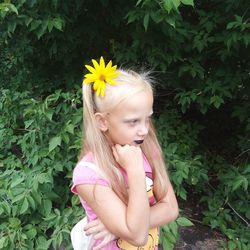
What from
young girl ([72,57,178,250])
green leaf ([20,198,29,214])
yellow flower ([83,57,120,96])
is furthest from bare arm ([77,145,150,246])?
green leaf ([20,198,29,214])

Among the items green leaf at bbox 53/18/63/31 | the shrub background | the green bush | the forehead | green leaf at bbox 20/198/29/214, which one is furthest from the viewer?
green leaf at bbox 53/18/63/31

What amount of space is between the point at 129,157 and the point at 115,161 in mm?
125

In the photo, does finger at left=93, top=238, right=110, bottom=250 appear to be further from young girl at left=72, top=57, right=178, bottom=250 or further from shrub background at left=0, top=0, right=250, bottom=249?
shrub background at left=0, top=0, right=250, bottom=249

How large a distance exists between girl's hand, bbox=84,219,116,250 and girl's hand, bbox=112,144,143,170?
25cm

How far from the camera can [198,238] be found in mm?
3275

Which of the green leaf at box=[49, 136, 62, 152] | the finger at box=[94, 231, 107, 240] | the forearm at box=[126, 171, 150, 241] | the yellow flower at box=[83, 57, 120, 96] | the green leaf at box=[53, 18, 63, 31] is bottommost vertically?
the green leaf at box=[49, 136, 62, 152]

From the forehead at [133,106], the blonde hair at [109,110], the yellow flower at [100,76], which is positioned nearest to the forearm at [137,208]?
the blonde hair at [109,110]

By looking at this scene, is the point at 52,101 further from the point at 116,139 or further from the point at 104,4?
the point at 116,139

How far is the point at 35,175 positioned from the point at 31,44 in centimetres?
186

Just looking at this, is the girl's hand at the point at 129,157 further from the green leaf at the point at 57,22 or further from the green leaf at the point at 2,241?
the green leaf at the point at 57,22

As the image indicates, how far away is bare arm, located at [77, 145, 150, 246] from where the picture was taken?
1.41 m

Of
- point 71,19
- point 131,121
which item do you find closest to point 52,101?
point 71,19

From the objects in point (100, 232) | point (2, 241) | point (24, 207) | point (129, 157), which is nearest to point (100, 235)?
point (100, 232)

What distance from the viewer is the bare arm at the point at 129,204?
1.41m
